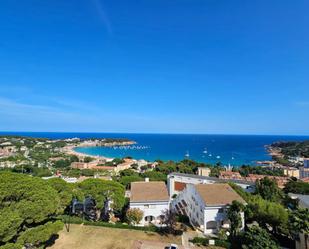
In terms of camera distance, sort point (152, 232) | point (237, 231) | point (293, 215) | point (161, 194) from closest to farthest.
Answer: point (293, 215), point (237, 231), point (152, 232), point (161, 194)

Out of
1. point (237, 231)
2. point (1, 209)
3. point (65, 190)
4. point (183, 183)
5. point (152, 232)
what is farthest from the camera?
point (183, 183)

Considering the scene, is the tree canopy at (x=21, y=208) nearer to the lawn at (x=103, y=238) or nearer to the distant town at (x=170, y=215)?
the distant town at (x=170, y=215)

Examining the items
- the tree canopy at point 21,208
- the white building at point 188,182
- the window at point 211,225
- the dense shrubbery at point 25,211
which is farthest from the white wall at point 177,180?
the tree canopy at point 21,208

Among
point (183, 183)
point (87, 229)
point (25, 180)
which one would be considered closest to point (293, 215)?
point (87, 229)

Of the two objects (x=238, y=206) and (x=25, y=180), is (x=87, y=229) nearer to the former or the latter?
(x=25, y=180)

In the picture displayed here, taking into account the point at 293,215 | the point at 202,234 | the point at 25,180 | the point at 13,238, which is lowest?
the point at 202,234

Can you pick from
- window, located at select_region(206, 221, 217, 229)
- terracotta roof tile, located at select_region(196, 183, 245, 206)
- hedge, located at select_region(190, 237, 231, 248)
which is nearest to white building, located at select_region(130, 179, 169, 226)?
terracotta roof tile, located at select_region(196, 183, 245, 206)
